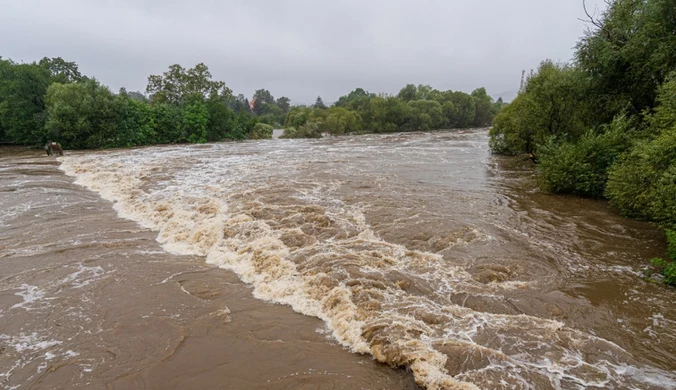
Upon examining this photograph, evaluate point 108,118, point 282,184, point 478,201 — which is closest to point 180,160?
point 282,184

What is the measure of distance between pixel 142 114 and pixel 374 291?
45890 mm

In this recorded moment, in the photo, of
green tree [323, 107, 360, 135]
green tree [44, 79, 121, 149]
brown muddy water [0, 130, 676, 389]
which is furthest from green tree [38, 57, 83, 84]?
brown muddy water [0, 130, 676, 389]

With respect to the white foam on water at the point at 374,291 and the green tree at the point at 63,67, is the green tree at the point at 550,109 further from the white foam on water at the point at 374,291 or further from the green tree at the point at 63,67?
the green tree at the point at 63,67

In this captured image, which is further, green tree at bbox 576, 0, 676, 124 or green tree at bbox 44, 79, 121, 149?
green tree at bbox 44, 79, 121, 149

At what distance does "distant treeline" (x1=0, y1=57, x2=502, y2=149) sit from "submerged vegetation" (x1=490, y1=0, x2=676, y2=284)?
4299 cm

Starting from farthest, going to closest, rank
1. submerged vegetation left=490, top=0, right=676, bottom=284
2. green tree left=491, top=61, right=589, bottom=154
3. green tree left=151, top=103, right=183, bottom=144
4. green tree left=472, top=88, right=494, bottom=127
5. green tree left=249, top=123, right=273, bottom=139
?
green tree left=472, top=88, right=494, bottom=127 < green tree left=249, top=123, right=273, bottom=139 < green tree left=151, top=103, right=183, bottom=144 < green tree left=491, top=61, right=589, bottom=154 < submerged vegetation left=490, top=0, right=676, bottom=284

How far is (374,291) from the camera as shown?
7.20 meters

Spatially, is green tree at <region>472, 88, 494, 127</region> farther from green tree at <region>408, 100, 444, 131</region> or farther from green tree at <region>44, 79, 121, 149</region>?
green tree at <region>44, 79, 121, 149</region>

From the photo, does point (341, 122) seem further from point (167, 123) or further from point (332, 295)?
point (332, 295)

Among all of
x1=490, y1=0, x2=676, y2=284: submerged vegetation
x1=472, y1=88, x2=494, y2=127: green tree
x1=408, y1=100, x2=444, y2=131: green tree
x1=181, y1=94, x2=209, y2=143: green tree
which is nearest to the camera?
x1=490, y1=0, x2=676, y2=284: submerged vegetation

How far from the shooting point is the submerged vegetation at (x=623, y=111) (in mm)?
10805

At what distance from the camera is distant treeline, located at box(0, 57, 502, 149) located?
1512 inches

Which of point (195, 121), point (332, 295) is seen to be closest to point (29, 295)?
point (332, 295)

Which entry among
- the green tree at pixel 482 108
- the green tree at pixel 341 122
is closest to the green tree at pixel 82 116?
the green tree at pixel 341 122
